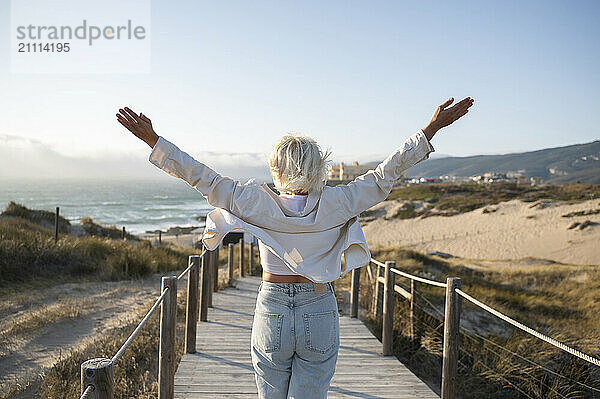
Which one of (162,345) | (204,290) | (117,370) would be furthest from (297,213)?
(204,290)

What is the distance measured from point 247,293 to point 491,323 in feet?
13.5

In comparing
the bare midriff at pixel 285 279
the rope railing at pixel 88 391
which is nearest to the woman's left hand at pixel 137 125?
the bare midriff at pixel 285 279

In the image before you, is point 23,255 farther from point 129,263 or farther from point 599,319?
point 599,319

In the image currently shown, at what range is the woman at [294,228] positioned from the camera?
1.92m

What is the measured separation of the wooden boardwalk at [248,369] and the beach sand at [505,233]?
1966 centimetres

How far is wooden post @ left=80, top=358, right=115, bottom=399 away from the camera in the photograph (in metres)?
1.89

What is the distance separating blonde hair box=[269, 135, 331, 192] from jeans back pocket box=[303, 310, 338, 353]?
0.50 meters

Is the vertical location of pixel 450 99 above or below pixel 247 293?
above

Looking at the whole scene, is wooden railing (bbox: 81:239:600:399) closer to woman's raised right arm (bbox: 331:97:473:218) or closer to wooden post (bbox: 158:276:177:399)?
wooden post (bbox: 158:276:177:399)

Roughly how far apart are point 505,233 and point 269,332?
105 ft

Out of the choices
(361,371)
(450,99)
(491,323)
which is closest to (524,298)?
(491,323)

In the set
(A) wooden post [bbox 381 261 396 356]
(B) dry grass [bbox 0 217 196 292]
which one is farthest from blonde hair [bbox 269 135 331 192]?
(B) dry grass [bbox 0 217 196 292]

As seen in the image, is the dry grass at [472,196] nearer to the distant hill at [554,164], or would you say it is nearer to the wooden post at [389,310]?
Answer: the wooden post at [389,310]

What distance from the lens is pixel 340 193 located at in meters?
1.98
